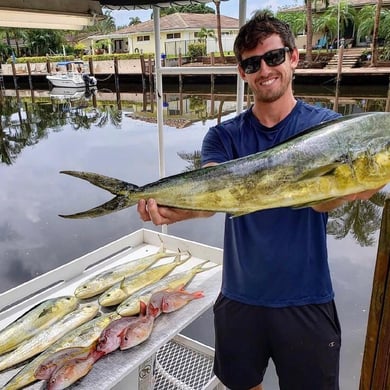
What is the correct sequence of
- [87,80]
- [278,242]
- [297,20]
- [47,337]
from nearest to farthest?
[278,242] < [47,337] < [87,80] < [297,20]

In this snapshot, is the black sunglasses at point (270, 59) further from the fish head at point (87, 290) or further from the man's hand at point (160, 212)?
the fish head at point (87, 290)

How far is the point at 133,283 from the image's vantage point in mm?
3154

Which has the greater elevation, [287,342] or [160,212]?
[160,212]

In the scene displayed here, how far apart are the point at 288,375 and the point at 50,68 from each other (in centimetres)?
3597

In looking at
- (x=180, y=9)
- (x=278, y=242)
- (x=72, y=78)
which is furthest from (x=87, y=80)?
(x=278, y=242)

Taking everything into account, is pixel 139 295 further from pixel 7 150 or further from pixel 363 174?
pixel 7 150

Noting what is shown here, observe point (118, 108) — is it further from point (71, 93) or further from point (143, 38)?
point (143, 38)

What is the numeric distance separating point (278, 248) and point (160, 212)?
0.62 meters

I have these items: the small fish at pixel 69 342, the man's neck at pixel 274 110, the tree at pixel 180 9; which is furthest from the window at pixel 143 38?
the man's neck at pixel 274 110

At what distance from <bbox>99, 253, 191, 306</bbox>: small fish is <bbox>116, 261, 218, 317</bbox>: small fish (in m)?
0.07

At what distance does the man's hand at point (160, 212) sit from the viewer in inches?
74.8

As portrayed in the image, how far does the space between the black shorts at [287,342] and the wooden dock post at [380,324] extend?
1.53 ft

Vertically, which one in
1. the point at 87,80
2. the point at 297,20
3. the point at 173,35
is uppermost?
the point at 297,20

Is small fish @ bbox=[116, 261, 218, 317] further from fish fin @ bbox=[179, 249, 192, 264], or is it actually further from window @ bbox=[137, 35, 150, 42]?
window @ bbox=[137, 35, 150, 42]
